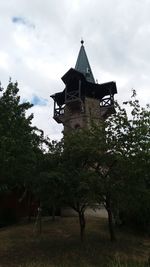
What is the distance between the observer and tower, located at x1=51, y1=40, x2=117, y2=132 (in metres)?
50.5

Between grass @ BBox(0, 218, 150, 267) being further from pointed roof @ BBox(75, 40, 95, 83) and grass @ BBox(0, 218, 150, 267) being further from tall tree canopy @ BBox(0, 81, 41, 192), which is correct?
pointed roof @ BBox(75, 40, 95, 83)

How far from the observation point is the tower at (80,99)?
50500 millimetres

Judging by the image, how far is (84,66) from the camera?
56.8 metres

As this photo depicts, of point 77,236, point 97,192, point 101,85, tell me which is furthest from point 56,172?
point 101,85

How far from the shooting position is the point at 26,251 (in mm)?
22844

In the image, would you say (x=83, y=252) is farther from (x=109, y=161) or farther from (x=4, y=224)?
(x=4, y=224)

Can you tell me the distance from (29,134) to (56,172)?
3447mm

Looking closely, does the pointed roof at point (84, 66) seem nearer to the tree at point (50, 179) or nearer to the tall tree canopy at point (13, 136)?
the tree at point (50, 179)

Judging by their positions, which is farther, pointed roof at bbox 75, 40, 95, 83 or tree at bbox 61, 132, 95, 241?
pointed roof at bbox 75, 40, 95, 83

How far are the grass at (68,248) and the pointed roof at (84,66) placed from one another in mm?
26950

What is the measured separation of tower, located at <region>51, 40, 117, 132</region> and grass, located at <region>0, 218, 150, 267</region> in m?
20.0

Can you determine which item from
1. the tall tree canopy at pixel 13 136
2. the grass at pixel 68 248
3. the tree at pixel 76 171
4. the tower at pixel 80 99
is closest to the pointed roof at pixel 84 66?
the tower at pixel 80 99

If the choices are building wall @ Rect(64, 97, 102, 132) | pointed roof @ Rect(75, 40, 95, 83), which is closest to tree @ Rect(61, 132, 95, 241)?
building wall @ Rect(64, 97, 102, 132)

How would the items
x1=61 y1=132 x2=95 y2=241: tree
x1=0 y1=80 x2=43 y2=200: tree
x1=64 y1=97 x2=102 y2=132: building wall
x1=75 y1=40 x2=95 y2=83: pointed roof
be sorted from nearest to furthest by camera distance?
x1=0 y1=80 x2=43 y2=200: tree < x1=61 y1=132 x2=95 y2=241: tree < x1=64 y1=97 x2=102 y2=132: building wall < x1=75 y1=40 x2=95 y2=83: pointed roof
